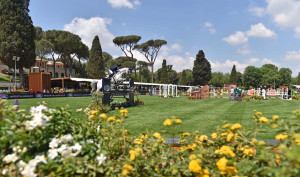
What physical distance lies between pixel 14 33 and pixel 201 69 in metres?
48.6

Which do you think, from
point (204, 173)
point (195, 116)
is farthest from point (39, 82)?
point (204, 173)

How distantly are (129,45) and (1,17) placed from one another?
29.6 metres

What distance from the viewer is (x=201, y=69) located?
61375 mm

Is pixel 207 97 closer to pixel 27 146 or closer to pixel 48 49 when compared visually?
pixel 27 146

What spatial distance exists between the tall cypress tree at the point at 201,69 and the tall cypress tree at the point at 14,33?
4633 centimetres

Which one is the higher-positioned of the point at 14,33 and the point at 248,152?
the point at 14,33

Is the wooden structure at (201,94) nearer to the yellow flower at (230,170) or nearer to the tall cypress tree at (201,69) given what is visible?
the yellow flower at (230,170)

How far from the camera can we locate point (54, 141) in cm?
162

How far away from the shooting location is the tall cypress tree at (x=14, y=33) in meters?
28.4

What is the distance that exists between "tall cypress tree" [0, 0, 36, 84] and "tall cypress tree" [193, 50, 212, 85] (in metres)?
46.3

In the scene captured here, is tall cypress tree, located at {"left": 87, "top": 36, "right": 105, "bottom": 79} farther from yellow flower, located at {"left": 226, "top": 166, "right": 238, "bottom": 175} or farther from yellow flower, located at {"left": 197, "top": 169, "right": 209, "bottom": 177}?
yellow flower, located at {"left": 226, "top": 166, "right": 238, "bottom": 175}

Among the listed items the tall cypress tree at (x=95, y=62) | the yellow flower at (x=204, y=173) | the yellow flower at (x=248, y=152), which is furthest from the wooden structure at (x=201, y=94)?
the tall cypress tree at (x=95, y=62)

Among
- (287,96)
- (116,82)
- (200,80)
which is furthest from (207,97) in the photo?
(200,80)

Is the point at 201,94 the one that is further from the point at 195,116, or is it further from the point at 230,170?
the point at 230,170
